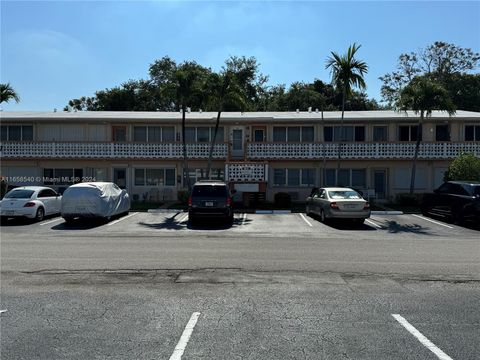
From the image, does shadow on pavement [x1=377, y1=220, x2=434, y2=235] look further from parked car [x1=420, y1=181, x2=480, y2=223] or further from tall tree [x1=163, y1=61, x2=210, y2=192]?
tall tree [x1=163, y1=61, x2=210, y2=192]

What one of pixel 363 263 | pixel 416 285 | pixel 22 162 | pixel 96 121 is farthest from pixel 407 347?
pixel 22 162

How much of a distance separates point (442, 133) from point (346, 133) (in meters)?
6.28

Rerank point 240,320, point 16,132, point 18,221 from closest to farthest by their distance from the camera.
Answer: point 240,320 → point 18,221 → point 16,132

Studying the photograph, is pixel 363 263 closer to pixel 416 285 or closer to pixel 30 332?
pixel 416 285

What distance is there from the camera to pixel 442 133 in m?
30.2

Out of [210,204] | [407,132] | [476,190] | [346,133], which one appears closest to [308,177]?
[346,133]

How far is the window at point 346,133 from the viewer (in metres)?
30.5

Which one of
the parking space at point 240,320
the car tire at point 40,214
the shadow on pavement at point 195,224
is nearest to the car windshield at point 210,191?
the shadow on pavement at point 195,224

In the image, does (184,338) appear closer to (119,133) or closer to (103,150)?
(103,150)

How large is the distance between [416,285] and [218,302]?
3.84 m

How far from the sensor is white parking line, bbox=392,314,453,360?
16.7ft

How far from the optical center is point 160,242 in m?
14.5

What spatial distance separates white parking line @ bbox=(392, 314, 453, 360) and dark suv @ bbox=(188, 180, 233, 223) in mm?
12891

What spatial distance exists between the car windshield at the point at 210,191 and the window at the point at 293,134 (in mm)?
12263
